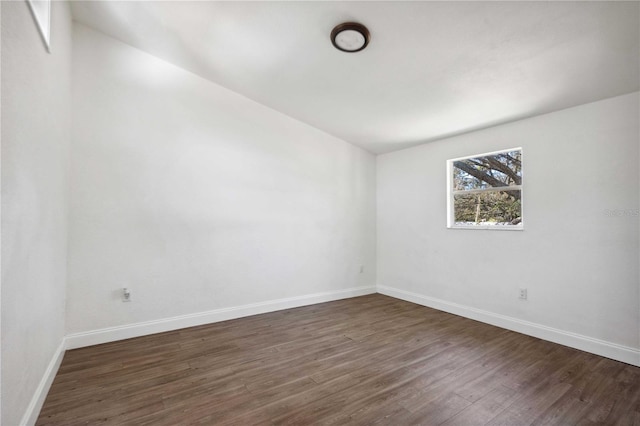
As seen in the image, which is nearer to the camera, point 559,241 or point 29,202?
point 29,202

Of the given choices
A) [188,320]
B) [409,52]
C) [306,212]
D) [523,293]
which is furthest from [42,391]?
[523,293]

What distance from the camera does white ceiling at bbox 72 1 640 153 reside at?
6.44ft

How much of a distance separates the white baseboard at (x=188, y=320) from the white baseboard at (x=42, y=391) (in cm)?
27

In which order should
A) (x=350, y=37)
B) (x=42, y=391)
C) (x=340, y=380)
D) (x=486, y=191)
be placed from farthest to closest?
(x=486, y=191) → (x=350, y=37) → (x=340, y=380) → (x=42, y=391)

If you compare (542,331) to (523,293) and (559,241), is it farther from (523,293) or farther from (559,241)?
(559,241)

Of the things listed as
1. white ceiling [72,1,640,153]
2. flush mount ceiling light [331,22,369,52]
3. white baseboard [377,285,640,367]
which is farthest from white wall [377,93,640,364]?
flush mount ceiling light [331,22,369,52]

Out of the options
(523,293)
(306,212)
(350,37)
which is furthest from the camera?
(306,212)

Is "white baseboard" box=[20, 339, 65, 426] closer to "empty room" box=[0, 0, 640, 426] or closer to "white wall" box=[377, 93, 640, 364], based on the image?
"empty room" box=[0, 0, 640, 426]

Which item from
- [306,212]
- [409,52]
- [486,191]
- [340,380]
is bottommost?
[340,380]

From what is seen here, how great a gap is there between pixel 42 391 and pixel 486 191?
448 centimetres

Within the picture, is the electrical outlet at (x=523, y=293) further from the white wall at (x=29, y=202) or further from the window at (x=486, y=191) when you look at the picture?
the white wall at (x=29, y=202)

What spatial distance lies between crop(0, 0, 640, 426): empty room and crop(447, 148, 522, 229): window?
27 mm

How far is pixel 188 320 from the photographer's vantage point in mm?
3248

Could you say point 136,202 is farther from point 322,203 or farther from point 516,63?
point 516,63
